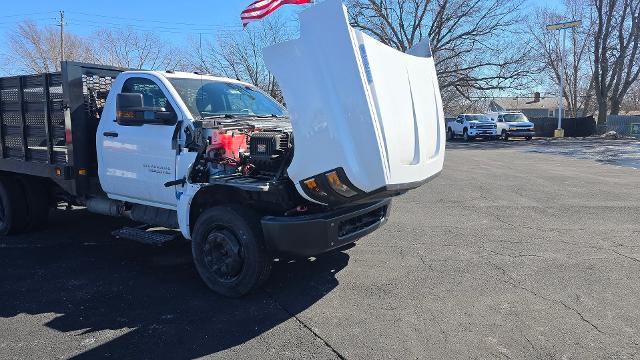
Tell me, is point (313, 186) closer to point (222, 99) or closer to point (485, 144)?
point (222, 99)

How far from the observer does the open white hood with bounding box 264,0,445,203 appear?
3543 mm

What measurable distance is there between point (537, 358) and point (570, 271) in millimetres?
2123

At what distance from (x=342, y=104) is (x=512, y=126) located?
33560 mm

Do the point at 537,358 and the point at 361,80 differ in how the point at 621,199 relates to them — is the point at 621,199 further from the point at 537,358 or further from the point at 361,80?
the point at 361,80

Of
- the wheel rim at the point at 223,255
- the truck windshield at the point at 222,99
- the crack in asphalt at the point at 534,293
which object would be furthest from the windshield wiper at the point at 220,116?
the crack in asphalt at the point at 534,293

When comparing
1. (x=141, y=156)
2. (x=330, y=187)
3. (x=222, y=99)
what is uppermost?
(x=222, y=99)

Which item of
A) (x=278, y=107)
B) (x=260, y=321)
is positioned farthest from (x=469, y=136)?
(x=260, y=321)

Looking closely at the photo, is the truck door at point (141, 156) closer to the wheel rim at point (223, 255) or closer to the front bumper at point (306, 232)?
the wheel rim at point (223, 255)

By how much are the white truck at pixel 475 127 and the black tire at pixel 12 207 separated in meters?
31.5

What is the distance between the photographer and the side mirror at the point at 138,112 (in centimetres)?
466

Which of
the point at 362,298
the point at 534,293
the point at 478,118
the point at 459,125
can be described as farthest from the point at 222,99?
the point at 459,125

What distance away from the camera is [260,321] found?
13.2ft

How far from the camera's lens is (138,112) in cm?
479

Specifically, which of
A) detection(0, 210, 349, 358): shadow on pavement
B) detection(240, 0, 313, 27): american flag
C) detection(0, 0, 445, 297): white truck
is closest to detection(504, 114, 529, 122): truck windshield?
detection(240, 0, 313, 27): american flag
